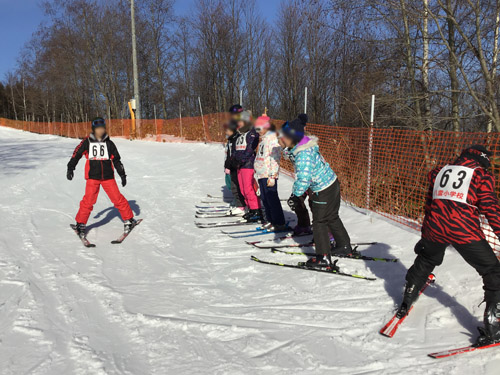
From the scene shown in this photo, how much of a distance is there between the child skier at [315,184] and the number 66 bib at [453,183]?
1.32 meters

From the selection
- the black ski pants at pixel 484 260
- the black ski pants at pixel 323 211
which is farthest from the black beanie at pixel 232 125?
the black ski pants at pixel 484 260

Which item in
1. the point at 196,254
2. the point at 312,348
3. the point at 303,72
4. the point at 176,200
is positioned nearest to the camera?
the point at 312,348

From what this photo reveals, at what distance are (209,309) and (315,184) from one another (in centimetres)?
170

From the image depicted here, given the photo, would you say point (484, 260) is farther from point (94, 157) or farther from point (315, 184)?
point (94, 157)

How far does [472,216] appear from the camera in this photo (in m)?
2.63

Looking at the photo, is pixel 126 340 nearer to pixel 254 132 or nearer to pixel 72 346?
pixel 72 346

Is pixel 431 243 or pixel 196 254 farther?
pixel 196 254

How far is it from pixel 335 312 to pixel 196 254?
2261 mm

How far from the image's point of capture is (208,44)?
99.0ft

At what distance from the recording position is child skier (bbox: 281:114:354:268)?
12.5 feet

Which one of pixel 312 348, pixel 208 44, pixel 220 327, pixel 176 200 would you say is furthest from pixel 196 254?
pixel 208 44

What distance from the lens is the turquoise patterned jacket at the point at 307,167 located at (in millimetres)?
3785

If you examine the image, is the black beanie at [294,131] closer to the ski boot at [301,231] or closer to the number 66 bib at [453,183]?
the number 66 bib at [453,183]

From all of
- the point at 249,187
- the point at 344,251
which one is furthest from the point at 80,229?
the point at 344,251
